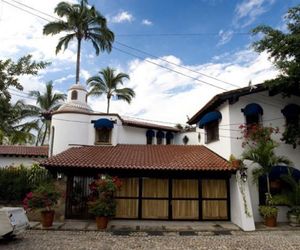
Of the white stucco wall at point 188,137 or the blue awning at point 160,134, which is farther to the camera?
the white stucco wall at point 188,137

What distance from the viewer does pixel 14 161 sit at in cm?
2503

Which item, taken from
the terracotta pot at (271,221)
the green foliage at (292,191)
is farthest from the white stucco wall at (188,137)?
the terracotta pot at (271,221)

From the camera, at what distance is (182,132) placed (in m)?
27.0

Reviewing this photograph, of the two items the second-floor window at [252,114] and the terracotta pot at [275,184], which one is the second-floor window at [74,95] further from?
the terracotta pot at [275,184]

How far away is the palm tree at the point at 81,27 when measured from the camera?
1046 inches

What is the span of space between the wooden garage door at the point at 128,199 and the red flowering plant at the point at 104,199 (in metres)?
1.75

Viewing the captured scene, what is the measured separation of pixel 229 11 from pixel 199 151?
27.6ft

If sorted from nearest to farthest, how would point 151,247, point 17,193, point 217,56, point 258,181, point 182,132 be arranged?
point 151,247 → point 258,181 → point 217,56 → point 17,193 → point 182,132

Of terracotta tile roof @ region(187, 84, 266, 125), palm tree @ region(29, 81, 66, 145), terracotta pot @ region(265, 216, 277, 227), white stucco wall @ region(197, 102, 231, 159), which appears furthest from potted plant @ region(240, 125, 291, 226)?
palm tree @ region(29, 81, 66, 145)

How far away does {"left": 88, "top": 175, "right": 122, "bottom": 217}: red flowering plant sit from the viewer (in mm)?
12336

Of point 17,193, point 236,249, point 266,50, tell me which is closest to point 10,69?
point 236,249

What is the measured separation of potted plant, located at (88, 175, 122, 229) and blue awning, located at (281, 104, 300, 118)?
32.2 feet

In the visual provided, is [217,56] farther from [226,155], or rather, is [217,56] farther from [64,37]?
[64,37]

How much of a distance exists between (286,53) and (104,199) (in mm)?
11336
